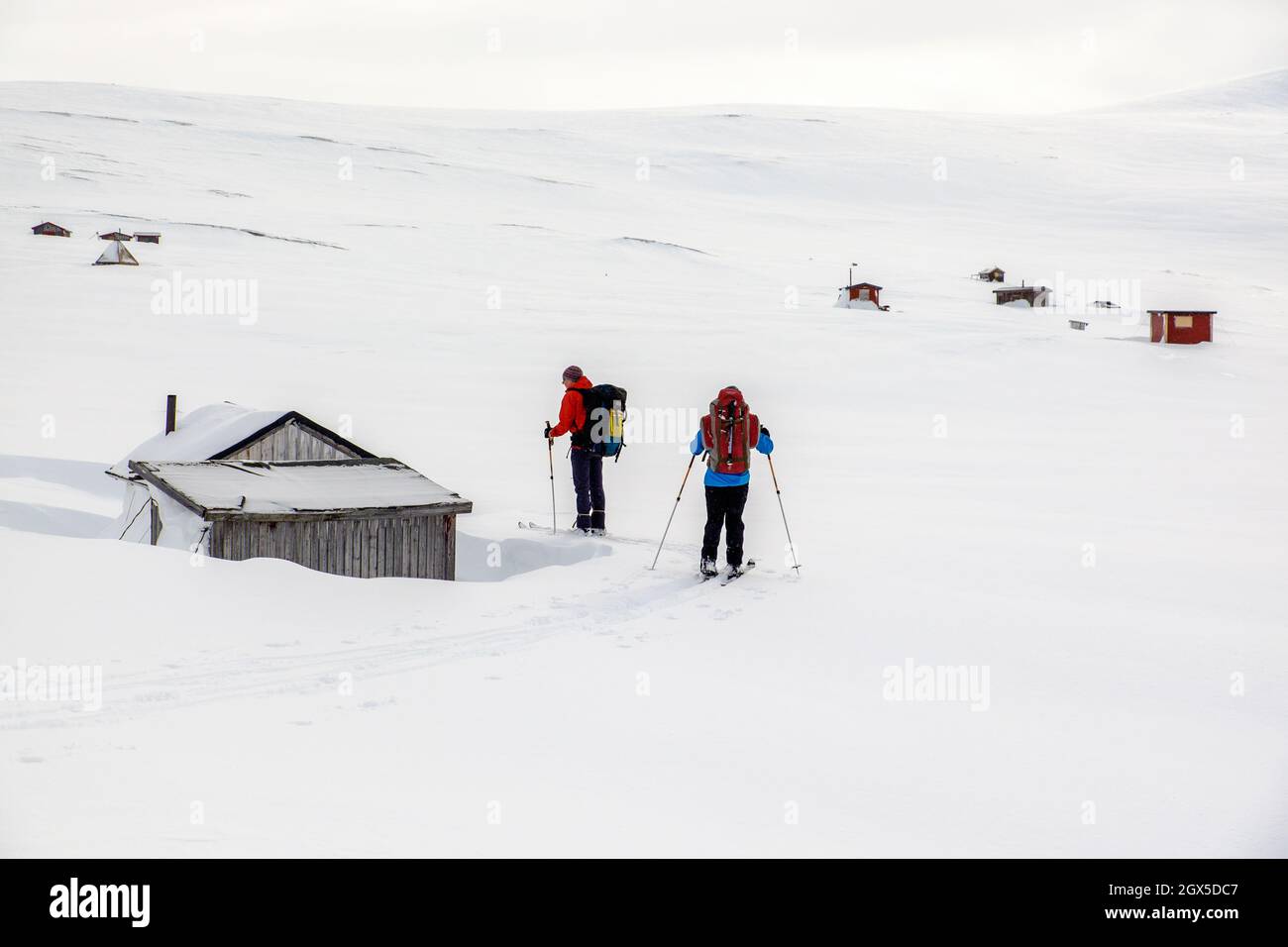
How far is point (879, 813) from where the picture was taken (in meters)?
5.24

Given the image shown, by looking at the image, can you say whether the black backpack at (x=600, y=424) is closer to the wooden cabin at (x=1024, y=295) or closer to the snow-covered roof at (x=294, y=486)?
the snow-covered roof at (x=294, y=486)

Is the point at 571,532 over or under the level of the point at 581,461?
under

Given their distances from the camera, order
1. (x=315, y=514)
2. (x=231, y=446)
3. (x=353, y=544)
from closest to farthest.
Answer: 1. (x=315, y=514)
2. (x=353, y=544)
3. (x=231, y=446)

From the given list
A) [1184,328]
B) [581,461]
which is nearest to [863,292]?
[1184,328]

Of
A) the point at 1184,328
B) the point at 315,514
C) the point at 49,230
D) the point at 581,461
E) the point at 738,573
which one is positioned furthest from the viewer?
the point at 49,230

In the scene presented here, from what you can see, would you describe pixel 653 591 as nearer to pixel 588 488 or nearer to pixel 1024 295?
pixel 588 488

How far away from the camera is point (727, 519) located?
9.04 meters

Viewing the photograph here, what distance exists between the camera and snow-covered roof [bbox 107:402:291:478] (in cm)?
994

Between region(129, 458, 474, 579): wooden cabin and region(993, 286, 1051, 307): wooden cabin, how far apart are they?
35986 mm

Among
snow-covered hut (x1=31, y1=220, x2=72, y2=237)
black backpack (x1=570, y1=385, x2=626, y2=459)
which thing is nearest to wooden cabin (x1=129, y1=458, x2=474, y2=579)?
black backpack (x1=570, y1=385, x2=626, y2=459)

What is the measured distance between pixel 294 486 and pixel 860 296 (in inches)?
1274

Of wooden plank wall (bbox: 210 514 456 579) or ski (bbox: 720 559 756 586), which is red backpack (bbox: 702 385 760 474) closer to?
ski (bbox: 720 559 756 586)

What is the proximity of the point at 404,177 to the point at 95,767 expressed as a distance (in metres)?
65.6

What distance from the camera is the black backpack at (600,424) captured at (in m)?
10.4
